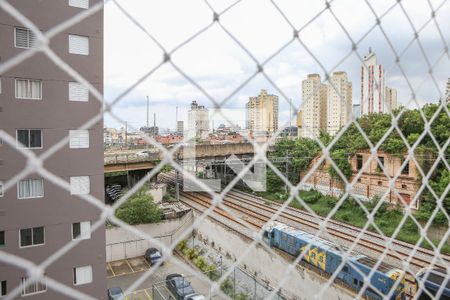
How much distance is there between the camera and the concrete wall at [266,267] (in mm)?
3602

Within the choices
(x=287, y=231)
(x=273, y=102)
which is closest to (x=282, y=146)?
(x=287, y=231)

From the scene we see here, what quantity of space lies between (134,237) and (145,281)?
0.86 meters

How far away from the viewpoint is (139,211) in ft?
18.7

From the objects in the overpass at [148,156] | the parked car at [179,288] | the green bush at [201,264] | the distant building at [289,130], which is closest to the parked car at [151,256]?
the green bush at [201,264]

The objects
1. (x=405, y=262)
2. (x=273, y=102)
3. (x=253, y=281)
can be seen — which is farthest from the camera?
(x=253, y=281)

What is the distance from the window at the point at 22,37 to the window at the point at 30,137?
50 centimetres

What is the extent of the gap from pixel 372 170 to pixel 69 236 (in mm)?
5137

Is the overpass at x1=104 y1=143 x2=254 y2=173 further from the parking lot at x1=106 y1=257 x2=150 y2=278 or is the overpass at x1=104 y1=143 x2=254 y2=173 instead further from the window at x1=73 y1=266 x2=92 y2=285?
the window at x1=73 y1=266 x2=92 y2=285

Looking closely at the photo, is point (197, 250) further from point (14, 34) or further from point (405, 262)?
point (405, 262)

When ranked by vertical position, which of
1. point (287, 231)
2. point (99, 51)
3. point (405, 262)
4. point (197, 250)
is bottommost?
point (197, 250)

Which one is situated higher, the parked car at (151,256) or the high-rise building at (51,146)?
the high-rise building at (51,146)

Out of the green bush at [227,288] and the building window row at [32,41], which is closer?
the building window row at [32,41]

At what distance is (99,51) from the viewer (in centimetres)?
225

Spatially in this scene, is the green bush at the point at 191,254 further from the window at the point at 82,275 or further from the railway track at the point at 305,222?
the window at the point at 82,275
